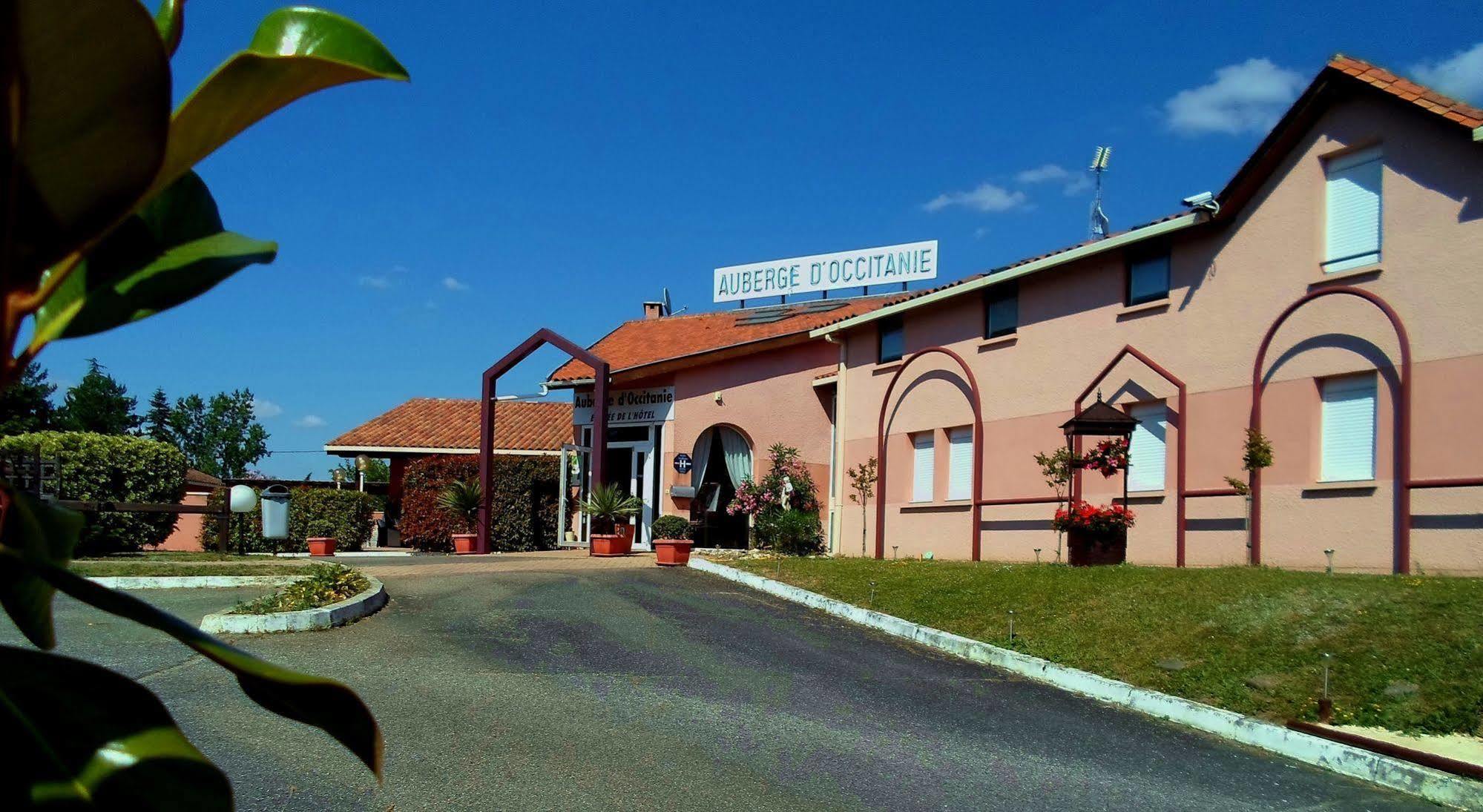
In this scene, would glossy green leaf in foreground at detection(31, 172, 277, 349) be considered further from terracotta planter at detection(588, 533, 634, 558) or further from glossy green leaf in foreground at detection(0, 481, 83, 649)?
terracotta planter at detection(588, 533, 634, 558)

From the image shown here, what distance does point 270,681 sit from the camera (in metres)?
0.85

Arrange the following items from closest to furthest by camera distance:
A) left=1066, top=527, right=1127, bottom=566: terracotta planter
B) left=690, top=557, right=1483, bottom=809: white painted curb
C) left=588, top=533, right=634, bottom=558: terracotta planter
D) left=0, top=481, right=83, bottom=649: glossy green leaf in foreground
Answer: left=0, top=481, right=83, bottom=649: glossy green leaf in foreground → left=690, top=557, right=1483, bottom=809: white painted curb → left=1066, top=527, right=1127, bottom=566: terracotta planter → left=588, top=533, right=634, bottom=558: terracotta planter

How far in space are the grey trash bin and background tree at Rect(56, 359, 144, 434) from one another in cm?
3319

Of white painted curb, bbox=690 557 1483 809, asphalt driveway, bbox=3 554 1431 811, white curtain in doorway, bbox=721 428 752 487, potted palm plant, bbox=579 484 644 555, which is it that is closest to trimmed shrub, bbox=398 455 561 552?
potted palm plant, bbox=579 484 644 555

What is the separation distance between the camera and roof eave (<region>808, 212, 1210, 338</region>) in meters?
14.8

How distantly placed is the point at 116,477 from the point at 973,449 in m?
15.2

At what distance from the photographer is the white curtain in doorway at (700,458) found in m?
24.7

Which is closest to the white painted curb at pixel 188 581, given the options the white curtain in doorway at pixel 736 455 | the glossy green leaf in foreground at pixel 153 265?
the white curtain in doorway at pixel 736 455

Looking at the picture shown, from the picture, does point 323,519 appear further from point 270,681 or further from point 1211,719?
point 270,681

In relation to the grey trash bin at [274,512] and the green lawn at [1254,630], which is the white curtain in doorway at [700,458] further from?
the green lawn at [1254,630]

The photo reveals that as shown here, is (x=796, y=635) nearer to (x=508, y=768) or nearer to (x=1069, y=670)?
(x=1069, y=670)

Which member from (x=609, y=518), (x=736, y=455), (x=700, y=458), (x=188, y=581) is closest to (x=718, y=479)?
(x=700, y=458)

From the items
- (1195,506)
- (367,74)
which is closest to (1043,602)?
(1195,506)

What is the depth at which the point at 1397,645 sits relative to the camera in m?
8.74
